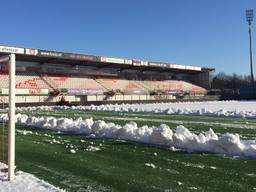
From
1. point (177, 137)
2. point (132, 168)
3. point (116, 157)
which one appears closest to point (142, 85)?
point (177, 137)

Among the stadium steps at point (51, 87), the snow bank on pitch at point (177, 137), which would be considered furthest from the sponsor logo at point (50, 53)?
the snow bank on pitch at point (177, 137)

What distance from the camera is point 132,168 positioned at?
29.8 feet

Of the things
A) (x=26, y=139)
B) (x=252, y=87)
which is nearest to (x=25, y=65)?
(x=252, y=87)

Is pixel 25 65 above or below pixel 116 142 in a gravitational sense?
above

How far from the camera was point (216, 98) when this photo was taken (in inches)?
3260

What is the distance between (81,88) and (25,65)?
9.35 metres

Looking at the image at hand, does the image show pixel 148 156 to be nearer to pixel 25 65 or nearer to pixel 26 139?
pixel 26 139

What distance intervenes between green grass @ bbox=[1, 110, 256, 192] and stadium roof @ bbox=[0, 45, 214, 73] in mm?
46978

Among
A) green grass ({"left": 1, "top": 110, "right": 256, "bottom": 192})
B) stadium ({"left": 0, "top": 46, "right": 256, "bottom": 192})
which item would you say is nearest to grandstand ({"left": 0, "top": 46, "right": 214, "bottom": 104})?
stadium ({"left": 0, "top": 46, "right": 256, "bottom": 192})

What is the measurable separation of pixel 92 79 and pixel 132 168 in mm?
67888

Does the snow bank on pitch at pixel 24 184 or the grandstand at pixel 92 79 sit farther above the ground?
the grandstand at pixel 92 79

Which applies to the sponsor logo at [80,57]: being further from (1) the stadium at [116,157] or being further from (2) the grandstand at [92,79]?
(1) the stadium at [116,157]

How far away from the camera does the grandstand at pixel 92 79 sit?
64.8 m

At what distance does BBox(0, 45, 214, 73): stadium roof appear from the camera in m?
64.9
